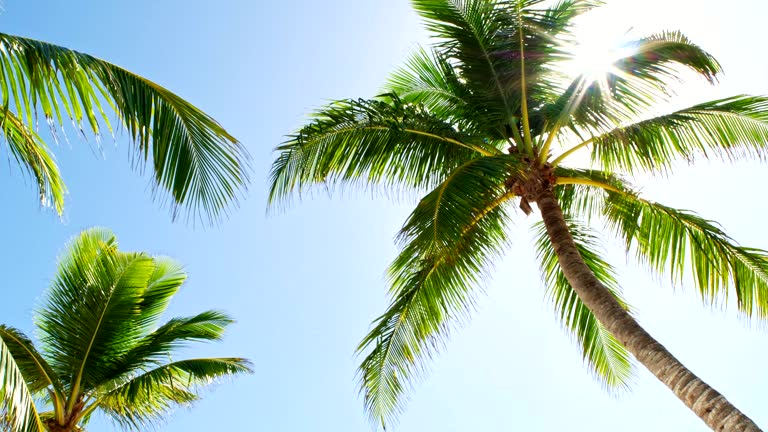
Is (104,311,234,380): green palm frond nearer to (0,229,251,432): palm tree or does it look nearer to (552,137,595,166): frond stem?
(0,229,251,432): palm tree

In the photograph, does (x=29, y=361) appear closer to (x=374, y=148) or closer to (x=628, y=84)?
(x=374, y=148)

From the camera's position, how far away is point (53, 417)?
930 cm

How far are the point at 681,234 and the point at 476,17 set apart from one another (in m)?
3.43

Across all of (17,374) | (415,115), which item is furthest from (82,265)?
(17,374)

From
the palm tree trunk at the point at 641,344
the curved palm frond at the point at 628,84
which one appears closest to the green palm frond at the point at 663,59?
the curved palm frond at the point at 628,84

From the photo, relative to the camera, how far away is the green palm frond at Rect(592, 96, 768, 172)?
A: 722 centimetres

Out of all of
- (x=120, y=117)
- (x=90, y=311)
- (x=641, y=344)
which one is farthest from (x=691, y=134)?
(x=90, y=311)

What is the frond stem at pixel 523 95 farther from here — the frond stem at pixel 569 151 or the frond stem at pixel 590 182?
the frond stem at pixel 590 182

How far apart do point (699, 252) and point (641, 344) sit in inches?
94.2

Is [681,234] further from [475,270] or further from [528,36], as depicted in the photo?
[528,36]

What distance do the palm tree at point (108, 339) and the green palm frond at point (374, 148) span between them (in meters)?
3.34

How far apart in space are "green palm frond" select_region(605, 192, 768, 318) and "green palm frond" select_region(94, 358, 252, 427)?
6.25 metres

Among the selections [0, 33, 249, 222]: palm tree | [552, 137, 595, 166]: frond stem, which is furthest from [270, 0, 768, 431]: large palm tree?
[0, 33, 249, 222]: palm tree

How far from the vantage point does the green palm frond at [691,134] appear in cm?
722
